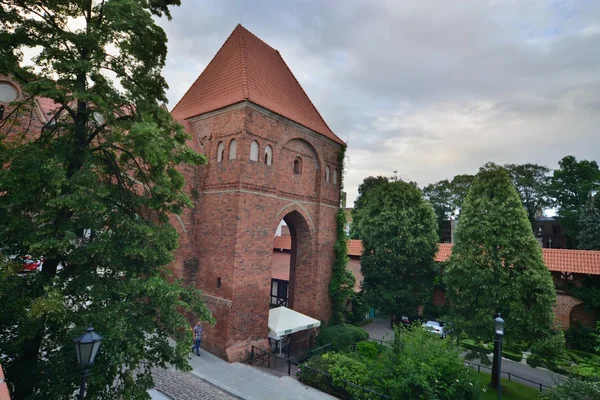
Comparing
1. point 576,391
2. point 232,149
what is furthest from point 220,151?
point 576,391

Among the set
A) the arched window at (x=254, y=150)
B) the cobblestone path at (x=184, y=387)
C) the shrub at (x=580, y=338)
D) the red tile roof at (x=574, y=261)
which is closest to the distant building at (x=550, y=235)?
the red tile roof at (x=574, y=261)

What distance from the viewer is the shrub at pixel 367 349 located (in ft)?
43.3

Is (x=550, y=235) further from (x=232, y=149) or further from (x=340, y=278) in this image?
(x=232, y=149)

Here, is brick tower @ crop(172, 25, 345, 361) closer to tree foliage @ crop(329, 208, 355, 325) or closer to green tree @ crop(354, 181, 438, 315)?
tree foliage @ crop(329, 208, 355, 325)

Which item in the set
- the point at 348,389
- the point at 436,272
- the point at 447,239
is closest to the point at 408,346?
the point at 348,389

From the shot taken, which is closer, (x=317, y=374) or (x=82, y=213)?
(x=82, y=213)

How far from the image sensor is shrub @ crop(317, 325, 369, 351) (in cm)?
A: 1404

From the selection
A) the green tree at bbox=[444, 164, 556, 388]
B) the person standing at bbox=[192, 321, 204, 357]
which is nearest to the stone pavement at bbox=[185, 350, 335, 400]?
the person standing at bbox=[192, 321, 204, 357]

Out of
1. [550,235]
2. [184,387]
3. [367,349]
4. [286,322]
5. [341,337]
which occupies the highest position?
[550,235]

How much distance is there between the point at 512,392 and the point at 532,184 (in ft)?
97.8

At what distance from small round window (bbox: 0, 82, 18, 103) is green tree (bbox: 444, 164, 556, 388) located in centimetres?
1577

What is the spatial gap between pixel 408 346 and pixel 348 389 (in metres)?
2.25

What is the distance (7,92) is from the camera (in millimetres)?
8680

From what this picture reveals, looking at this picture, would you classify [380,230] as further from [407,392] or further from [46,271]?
[46,271]
